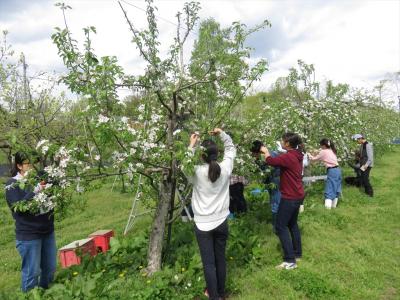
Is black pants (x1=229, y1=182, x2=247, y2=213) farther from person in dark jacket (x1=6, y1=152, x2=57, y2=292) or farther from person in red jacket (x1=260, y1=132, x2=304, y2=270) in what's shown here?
person in dark jacket (x1=6, y1=152, x2=57, y2=292)

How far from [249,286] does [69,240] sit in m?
4.70

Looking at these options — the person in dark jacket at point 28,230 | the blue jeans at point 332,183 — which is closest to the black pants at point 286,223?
the person in dark jacket at point 28,230

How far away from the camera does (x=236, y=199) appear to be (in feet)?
25.7

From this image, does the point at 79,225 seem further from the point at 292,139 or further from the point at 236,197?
the point at 292,139

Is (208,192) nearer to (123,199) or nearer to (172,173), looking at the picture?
(172,173)

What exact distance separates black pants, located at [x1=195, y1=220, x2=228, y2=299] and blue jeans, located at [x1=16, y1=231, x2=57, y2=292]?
2.04m

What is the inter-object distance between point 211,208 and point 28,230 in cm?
226

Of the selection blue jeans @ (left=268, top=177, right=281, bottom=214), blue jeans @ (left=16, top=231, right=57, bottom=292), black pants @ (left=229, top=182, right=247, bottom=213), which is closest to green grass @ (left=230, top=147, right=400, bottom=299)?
blue jeans @ (left=268, top=177, right=281, bottom=214)

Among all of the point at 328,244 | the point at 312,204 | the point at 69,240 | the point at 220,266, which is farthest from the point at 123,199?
the point at 220,266

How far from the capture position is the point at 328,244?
20.6 feet

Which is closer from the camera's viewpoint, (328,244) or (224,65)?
(224,65)

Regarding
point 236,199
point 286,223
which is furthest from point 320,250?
point 236,199

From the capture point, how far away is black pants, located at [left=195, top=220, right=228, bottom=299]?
162 inches

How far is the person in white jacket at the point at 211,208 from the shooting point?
159 inches
